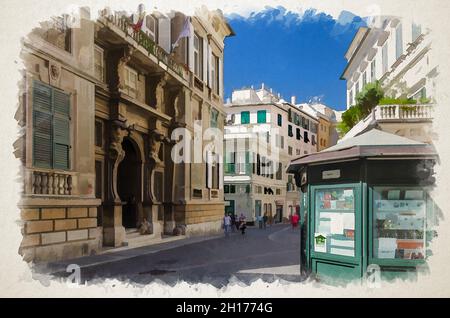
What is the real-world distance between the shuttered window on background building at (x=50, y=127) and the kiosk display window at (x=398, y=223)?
6392 mm

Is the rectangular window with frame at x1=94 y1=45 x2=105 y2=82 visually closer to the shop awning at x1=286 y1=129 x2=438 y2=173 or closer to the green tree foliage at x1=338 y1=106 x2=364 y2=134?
the green tree foliage at x1=338 y1=106 x2=364 y2=134

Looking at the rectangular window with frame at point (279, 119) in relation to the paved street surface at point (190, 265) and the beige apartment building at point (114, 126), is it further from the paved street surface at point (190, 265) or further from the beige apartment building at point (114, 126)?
the paved street surface at point (190, 265)

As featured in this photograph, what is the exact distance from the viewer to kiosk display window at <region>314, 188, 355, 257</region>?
6.95 m

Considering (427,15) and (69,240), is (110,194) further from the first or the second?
(427,15)

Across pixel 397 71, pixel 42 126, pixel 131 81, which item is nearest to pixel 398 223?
pixel 397 71

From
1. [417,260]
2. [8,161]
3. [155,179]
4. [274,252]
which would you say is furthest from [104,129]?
[417,260]

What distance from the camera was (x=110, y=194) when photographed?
13.0m

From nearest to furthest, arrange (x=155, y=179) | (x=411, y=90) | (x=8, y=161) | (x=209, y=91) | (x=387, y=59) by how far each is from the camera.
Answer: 1. (x=8, y=161)
2. (x=411, y=90)
3. (x=387, y=59)
4. (x=155, y=179)
5. (x=209, y=91)

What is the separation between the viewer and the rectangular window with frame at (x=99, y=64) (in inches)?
491

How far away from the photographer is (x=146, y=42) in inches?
569

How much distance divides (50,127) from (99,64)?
168 inches

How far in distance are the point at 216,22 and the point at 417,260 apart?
5921mm

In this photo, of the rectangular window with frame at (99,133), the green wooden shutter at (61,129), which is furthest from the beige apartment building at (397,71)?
the rectangular window with frame at (99,133)

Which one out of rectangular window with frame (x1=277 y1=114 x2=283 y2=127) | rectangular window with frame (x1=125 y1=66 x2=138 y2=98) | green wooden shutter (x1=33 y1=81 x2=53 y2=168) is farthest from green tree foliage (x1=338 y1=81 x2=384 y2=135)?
green wooden shutter (x1=33 y1=81 x2=53 y2=168)
